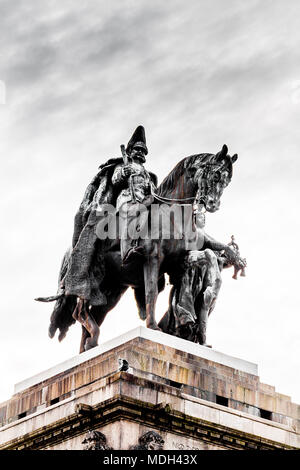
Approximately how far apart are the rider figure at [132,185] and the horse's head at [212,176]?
160cm

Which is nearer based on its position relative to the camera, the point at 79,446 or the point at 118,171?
the point at 79,446

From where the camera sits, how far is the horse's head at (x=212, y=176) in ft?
106

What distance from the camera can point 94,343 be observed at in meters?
32.8

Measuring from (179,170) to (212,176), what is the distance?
4.05 feet

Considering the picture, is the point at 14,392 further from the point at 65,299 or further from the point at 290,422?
the point at 290,422

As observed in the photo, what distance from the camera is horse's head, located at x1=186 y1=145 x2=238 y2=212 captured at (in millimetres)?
32250

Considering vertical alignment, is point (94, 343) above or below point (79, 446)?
above

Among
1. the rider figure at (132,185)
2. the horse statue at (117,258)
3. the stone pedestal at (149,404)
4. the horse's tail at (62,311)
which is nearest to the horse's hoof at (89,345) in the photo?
the horse statue at (117,258)

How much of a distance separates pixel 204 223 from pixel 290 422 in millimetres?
6424

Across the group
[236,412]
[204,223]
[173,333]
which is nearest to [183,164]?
[204,223]

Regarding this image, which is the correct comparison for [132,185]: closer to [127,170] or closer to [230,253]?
[127,170]

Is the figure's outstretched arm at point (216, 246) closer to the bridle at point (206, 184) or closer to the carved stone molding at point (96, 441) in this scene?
the bridle at point (206, 184)
